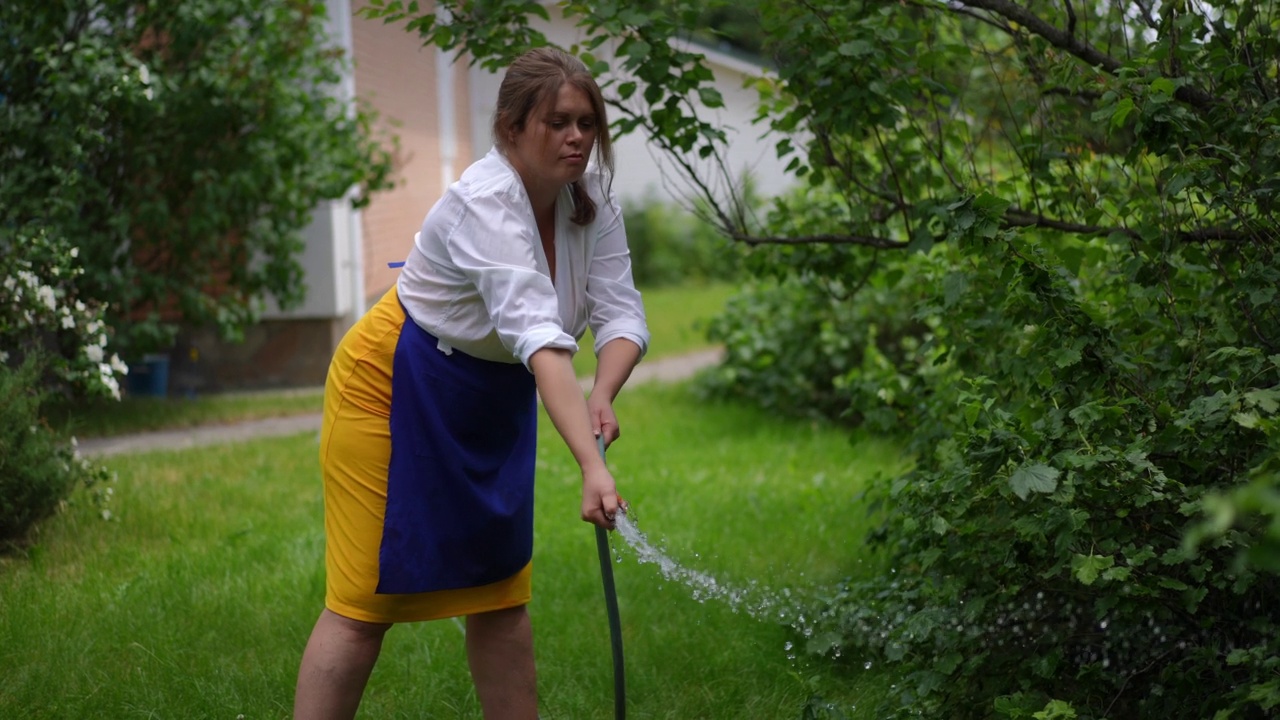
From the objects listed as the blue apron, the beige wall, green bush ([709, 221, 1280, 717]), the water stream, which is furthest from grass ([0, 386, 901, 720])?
the beige wall

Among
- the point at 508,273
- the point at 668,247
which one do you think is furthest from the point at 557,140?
the point at 668,247

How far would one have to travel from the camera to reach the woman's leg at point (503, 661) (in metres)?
2.89

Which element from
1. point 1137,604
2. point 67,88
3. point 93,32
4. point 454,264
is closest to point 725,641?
point 1137,604

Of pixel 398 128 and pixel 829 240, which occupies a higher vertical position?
pixel 829 240

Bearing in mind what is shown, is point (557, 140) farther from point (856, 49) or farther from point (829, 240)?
point (829, 240)

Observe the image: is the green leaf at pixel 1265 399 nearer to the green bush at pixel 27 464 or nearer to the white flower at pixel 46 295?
the green bush at pixel 27 464

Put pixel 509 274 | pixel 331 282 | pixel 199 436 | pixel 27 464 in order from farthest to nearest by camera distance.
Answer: pixel 331 282
pixel 199 436
pixel 27 464
pixel 509 274

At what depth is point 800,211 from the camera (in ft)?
16.1

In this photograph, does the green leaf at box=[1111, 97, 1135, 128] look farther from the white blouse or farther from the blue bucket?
the blue bucket

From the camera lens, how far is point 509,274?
2.35 metres

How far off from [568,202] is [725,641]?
169cm

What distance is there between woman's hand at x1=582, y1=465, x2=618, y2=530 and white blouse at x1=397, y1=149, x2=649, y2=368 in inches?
10.2

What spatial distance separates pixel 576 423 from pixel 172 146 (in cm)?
558

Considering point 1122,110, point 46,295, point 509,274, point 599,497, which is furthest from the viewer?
point 46,295
